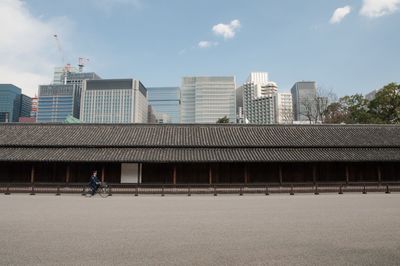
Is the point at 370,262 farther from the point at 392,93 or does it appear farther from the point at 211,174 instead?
the point at 392,93

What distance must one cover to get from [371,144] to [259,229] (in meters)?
23.2

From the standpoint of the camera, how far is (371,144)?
2836cm

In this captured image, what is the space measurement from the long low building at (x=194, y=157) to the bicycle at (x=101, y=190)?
242cm

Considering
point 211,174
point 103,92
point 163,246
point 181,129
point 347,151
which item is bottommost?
point 163,246

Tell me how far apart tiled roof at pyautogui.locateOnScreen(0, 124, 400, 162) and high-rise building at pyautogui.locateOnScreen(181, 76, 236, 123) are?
432 ft

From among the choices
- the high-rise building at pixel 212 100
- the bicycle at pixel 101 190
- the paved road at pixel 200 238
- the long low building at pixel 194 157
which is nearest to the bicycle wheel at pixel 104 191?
the bicycle at pixel 101 190

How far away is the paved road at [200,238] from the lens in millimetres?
6770

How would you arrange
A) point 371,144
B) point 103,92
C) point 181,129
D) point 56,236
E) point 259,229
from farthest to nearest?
1. point 103,92
2. point 181,129
3. point 371,144
4. point 259,229
5. point 56,236

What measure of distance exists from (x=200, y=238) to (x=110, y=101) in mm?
168232

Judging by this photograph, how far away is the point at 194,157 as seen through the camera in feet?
84.4

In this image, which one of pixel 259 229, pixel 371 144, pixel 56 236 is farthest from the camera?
pixel 371 144

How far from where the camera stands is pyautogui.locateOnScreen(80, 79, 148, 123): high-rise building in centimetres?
16788

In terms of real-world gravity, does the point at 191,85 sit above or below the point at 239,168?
above

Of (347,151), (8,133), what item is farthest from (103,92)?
(347,151)
